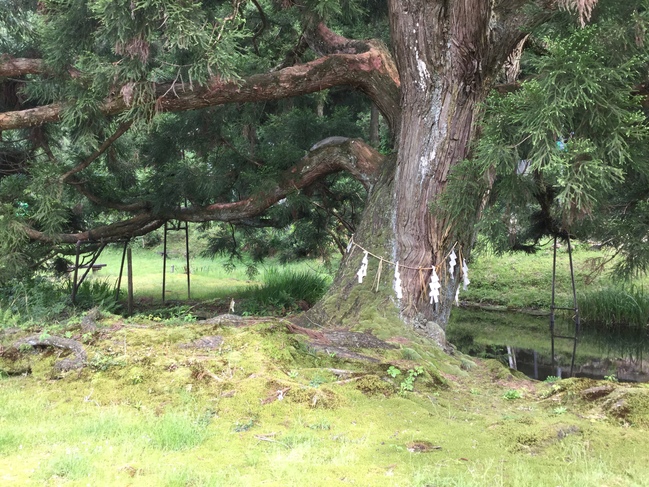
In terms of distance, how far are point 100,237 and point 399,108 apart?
14.9 feet

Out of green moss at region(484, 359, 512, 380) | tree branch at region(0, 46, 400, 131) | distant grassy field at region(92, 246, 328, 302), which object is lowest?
distant grassy field at region(92, 246, 328, 302)

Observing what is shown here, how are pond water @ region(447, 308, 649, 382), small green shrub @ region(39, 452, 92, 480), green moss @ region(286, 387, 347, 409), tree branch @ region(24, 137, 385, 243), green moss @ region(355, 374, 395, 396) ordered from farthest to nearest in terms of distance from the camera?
pond water @ region(447, 308, 649, 382) → tree branch @ region(24, 137, 385, 243) → green moss @ region(355, 374, 395, 396) → green moss @ region(286, 387, 347, 409) → small green shrub @ region(39, 452, 92, 480)

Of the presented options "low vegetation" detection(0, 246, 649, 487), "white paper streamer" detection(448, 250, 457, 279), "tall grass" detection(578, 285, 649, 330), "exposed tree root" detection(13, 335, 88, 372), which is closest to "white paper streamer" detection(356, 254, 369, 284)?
"low vegetation" detection(0, 246, 649, 487)

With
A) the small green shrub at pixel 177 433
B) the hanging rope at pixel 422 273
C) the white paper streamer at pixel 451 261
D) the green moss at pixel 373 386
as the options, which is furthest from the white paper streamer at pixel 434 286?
the small green shrub at pixel 177 433

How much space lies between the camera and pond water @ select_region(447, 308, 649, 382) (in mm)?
7027

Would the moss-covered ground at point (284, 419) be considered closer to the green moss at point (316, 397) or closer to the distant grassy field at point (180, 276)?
the green moss at point (316, 397)

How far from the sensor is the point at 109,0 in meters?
3.99

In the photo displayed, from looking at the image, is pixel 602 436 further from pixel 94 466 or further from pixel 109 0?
pixel 109 0

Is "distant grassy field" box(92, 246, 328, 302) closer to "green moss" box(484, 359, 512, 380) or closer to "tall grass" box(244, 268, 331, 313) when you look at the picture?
"tall grass" box(244, 268, 331, 313)

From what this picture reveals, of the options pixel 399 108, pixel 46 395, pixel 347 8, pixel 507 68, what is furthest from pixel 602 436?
pixel 347 8

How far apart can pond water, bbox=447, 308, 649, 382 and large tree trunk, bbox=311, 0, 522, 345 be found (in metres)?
2.71

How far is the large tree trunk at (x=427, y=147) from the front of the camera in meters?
4.87

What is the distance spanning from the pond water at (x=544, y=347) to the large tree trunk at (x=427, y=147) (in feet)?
8.89

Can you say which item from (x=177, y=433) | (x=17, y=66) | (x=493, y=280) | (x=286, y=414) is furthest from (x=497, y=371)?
(x=493, y=280)
